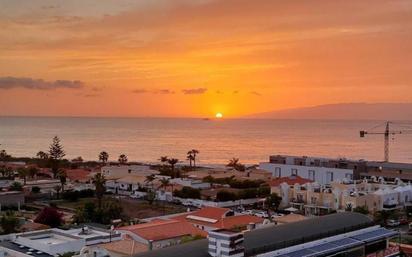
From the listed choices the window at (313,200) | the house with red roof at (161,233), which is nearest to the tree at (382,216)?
the window at (313,200)

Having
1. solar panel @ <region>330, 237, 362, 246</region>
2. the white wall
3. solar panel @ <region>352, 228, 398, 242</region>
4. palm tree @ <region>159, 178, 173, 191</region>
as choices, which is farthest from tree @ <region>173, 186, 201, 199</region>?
solar panel @ <region>330, 237, 362, 246</region>

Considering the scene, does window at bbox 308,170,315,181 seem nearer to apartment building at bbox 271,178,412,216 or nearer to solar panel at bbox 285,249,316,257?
apartment building at bbox 271,178,412,216

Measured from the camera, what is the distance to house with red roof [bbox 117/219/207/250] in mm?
25125

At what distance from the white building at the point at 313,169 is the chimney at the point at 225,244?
36.6 m

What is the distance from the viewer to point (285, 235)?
19.7m

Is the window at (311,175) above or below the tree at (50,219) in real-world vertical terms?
above

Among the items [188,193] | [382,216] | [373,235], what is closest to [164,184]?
[188,193]

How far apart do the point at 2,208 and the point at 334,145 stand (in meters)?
109

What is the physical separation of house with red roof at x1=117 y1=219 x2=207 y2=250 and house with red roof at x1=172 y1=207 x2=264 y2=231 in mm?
2773

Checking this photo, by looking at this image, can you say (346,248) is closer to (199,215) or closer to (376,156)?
(199,215)

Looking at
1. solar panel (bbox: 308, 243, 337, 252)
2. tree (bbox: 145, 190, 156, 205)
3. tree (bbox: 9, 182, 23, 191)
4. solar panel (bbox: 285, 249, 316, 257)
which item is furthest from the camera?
tree (bbox: 9, 182, 23, 191)

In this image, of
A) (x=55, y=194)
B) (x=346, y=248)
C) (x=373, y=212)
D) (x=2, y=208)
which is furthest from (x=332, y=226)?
(x=55, y=194)

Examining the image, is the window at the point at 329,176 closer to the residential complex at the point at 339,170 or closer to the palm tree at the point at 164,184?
the residential complex at the point at 339,170

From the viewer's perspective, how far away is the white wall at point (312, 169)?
177ft
